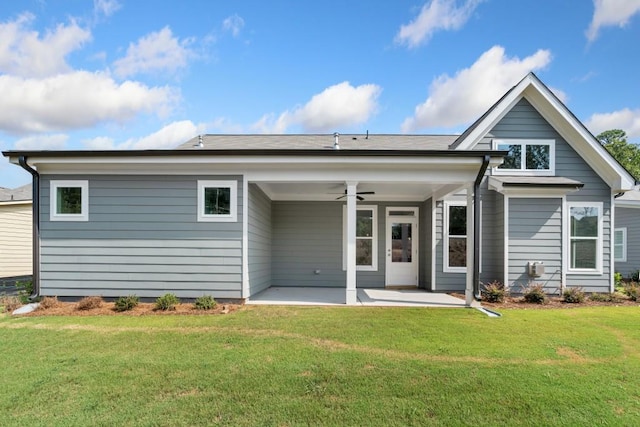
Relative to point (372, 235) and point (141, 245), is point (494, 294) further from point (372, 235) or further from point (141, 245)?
point (141, 245)

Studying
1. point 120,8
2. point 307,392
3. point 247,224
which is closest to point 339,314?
point 247,224

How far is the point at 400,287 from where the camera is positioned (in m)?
11.2

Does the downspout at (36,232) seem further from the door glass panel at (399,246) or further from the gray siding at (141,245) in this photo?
the door glass panel at (399,246)

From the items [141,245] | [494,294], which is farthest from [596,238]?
[141,245]

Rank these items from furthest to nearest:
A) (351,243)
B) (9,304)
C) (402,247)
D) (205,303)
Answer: (402,247)
(351,243)
(9,304)
(205,303)

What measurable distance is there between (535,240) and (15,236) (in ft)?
57.8

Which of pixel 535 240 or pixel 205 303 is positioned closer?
pixel 205 303

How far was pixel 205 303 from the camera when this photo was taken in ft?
24.2

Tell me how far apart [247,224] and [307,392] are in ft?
16.4

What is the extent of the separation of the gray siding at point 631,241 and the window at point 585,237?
572 centimetres

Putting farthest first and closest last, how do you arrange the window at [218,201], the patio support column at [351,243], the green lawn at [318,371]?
1. the window at [218,201]
2. the patio support column at [351,243]
3. the green lawn at [318,371]

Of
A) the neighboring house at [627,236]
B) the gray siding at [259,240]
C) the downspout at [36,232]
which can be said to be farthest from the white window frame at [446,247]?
the downspout at [36,232]

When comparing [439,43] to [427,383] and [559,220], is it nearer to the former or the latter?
[559,220]

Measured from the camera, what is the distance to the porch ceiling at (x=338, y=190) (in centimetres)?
935
